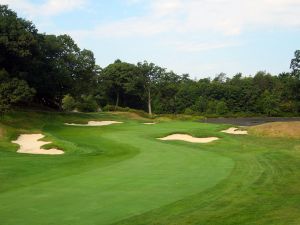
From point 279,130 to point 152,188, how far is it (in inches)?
841

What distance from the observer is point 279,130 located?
30859 millimetres

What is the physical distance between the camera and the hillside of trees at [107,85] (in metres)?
44.5

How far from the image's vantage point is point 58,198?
417 inches

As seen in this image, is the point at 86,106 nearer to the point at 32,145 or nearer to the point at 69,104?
the point at 69,104

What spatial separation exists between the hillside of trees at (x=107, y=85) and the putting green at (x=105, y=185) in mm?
26407

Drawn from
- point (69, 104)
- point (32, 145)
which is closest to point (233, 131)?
point (32, 145)

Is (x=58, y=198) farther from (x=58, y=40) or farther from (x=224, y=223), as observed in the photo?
(x=58, y=40)

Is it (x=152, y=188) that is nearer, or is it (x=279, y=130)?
(x=152, y=188)

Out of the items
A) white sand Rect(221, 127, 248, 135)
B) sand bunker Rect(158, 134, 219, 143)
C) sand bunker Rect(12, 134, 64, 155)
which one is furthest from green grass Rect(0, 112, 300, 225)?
white sand Rect(221, 127, 248, 135)

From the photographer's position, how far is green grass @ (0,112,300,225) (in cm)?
905

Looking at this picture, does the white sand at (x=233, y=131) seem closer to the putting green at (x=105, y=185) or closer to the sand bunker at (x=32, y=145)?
the putting green at (x=105, y=185)

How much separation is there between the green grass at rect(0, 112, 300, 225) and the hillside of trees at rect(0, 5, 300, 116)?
26844mm

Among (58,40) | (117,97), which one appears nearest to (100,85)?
(117,97)

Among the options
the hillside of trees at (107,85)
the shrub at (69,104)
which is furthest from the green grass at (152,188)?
the shrub at (69,104)
